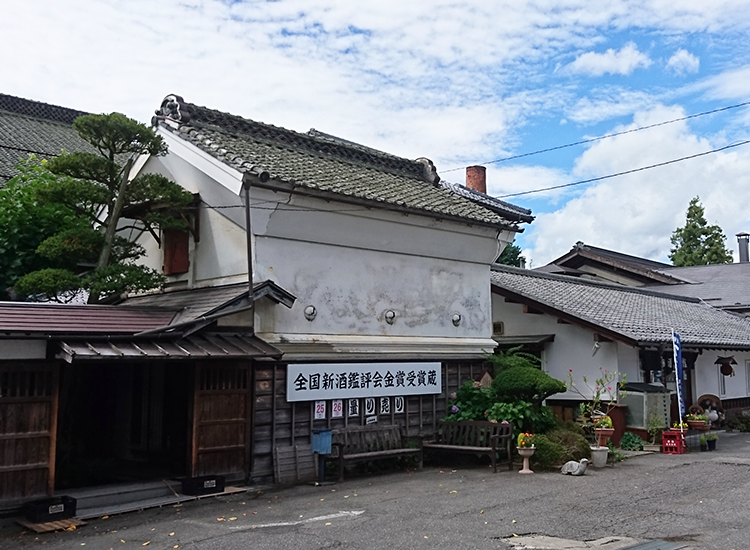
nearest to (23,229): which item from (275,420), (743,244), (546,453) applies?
(275,420)

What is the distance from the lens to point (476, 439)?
45.3 ft

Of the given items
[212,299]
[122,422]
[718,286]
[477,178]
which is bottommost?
[122,422]

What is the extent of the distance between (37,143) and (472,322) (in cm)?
1441

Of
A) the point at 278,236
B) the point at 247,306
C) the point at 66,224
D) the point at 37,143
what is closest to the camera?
the point at 247,306

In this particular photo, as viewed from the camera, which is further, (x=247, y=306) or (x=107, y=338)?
(x=247, y=306)

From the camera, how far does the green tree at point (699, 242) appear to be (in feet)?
148

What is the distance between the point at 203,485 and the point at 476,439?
548 cm

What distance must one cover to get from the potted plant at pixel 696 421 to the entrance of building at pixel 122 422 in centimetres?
1215

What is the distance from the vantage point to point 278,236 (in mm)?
12375

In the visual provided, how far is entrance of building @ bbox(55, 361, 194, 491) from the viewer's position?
1199 cm

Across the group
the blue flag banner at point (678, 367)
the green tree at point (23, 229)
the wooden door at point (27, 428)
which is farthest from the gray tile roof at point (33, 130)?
the blue flag banner at point (678, 367)

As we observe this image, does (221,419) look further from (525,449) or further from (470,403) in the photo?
(470,403)

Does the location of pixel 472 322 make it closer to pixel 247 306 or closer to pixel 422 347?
pixel 422 347

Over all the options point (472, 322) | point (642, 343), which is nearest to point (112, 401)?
point (472, 322)
